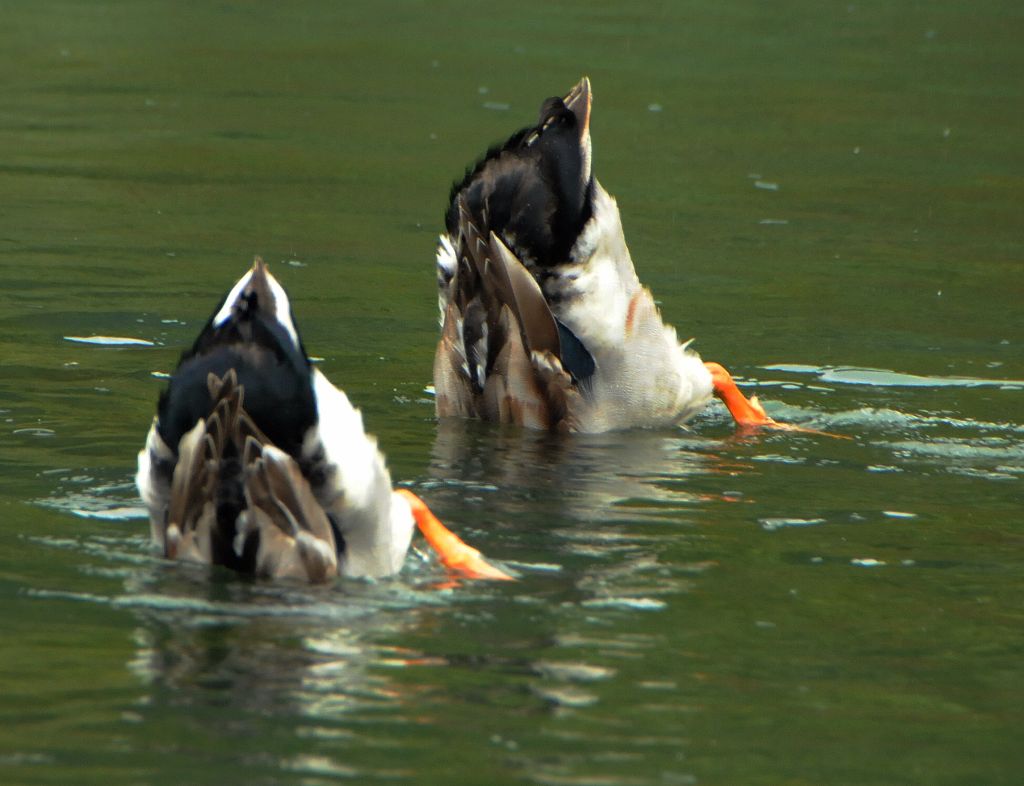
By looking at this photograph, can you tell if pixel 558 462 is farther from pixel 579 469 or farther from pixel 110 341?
pixel 110 341

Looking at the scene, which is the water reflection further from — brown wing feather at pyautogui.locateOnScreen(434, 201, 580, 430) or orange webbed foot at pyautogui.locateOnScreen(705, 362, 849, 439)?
orange webbed foot at pyautogui.locateOnScreen(705, 362, 849, 439)

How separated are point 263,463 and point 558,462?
202 centimetres

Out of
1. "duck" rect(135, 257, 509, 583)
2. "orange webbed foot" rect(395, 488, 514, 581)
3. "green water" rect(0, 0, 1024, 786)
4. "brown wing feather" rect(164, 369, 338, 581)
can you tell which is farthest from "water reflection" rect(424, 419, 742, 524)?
"brown wing feather" rect(164, 369, 338, 581)

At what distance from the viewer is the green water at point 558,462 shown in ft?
14.0

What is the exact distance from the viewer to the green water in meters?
4.28

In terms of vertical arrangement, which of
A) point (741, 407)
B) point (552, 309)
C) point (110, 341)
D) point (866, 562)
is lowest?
point (866, 562)

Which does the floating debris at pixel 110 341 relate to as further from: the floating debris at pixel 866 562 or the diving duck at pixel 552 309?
the floating debris at pixel 866 562

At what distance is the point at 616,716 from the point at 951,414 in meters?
Result: 3.51

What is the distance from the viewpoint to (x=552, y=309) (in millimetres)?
7176

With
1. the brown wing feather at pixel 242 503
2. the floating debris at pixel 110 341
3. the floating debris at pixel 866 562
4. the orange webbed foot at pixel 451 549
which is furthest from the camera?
the floating debris at pixel 110 341

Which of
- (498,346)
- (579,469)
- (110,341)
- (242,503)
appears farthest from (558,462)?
(110,341)

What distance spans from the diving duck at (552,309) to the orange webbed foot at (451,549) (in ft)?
4.94

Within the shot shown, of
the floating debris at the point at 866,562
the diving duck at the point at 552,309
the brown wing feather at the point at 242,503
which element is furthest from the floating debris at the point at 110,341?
the floating debris at the point at 866,562

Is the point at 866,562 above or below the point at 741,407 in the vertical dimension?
below
